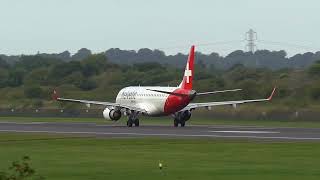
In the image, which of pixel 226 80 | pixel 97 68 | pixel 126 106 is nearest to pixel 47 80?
pixel 97 68

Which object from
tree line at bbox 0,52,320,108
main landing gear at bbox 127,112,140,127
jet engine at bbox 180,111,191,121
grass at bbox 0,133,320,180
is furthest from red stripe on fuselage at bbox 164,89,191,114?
tree line at bbox 0,52,320,108

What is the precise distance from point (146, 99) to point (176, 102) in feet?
18.5

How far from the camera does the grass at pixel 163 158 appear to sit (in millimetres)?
35125

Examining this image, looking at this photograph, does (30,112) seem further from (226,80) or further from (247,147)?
(247,147)

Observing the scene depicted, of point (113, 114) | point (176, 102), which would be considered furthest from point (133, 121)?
point (176, 102)

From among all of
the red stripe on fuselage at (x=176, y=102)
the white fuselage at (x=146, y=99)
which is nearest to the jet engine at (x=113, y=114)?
the white fuselage at (x=146, y=99)

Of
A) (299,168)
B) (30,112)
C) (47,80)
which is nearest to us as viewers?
(299,168)

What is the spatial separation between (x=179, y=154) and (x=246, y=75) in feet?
360

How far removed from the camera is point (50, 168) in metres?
37.6

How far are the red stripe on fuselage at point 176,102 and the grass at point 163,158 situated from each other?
25690mm

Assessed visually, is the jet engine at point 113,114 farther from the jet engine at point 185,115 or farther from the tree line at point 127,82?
the tree line at point 127,82

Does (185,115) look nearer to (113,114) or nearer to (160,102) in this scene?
(160,102)

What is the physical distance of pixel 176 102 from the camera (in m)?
87.8

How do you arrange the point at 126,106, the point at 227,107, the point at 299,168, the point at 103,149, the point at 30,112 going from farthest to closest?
the point at 30,112
the point at 227,107
the point at 126,106
the point at 103,149
the point at 299,168
